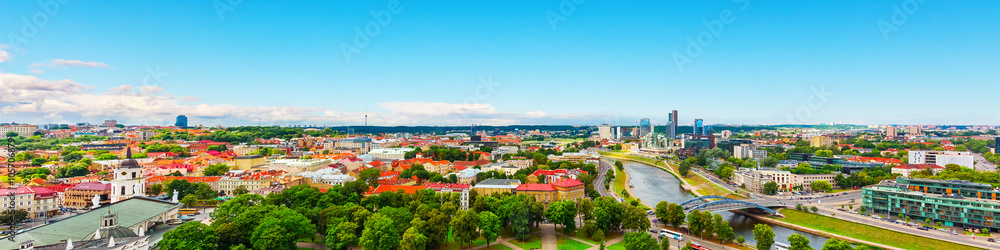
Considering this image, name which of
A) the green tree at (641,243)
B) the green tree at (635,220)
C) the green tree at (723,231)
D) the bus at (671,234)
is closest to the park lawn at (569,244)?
the green tree at (641,243)

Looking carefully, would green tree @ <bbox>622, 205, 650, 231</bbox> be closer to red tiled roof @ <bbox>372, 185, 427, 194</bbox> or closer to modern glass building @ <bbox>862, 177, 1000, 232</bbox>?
red tiled roof @ <bbox>372, 185, 427, 194</bbox>

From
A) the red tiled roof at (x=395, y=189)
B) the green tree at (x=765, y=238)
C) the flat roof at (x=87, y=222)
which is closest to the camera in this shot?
the flat roof at (x=87, y=222)

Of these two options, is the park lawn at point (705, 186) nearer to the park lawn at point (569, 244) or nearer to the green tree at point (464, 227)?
the park lawn at point (569, 244)

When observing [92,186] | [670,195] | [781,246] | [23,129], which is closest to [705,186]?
[670,195]

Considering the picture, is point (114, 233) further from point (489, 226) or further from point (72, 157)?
point (72, 157)

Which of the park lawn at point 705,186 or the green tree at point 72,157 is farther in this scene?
the green tree at point 72,157

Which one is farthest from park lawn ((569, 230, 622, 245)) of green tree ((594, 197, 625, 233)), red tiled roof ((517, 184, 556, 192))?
red tiled roof ((517, 184, 556, 192))
